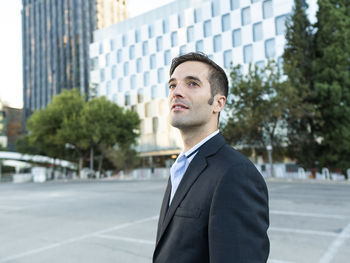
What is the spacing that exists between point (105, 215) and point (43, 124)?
28.2 m

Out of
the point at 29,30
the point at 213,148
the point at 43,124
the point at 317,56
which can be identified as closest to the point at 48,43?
the point at 29,30

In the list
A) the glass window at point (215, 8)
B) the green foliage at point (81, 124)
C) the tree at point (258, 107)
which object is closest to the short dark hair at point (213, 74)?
the tree at point (258, 107)

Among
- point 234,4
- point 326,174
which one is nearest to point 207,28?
point 234,4

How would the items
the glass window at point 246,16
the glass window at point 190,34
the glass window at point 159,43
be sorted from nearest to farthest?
the glass window at point 246,16
the glass window at point 190,34
the glass window at point 159,43

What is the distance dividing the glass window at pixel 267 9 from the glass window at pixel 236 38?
140 inches

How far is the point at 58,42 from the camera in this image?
285ft

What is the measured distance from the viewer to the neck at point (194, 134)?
1.64 meters

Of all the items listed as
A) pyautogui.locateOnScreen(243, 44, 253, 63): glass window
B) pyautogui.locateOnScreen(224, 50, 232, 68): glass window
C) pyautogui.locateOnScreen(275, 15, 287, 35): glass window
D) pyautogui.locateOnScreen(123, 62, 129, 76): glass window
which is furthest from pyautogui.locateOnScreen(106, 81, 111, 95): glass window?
pyautogui.locateOnScreen(275, 15, 287, 35): glass window

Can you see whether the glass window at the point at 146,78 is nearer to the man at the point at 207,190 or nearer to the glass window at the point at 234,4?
the glass window at the point at 234,4

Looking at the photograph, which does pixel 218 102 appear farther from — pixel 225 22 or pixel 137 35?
pixel 137 35

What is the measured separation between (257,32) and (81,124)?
900 inches

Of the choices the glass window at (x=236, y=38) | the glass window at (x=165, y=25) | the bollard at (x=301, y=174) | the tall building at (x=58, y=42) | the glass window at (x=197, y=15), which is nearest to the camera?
the bollard at (x=301, y=174)

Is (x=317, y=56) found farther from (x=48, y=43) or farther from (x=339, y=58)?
(x=48, y=43)

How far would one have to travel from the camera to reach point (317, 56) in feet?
76.0
